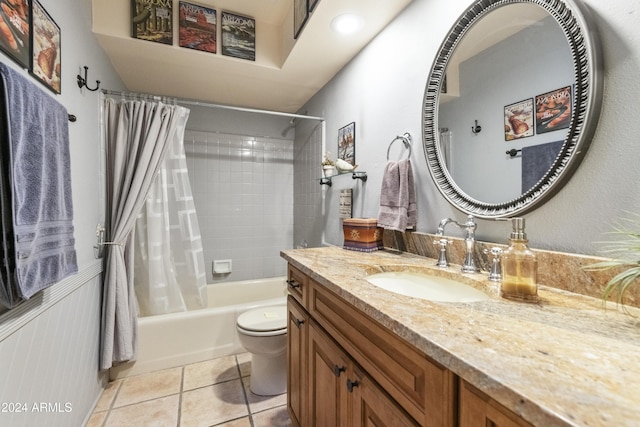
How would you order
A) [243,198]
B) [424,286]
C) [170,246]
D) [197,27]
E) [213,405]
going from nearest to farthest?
[424,286]
[213,405]
[197,27]
[170,246]
[243,198]

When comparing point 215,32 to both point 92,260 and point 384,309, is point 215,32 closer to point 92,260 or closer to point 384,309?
point 92,260

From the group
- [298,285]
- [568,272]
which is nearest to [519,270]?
[568,272]

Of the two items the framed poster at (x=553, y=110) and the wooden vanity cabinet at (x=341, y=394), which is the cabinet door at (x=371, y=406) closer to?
the wooden vanity cabinet at (x=341, y=394)

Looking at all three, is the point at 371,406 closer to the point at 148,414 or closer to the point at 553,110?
the point at 553,110

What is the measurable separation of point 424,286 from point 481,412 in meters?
0.63

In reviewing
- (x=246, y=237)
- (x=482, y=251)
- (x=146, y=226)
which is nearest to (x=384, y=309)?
(x=482, y=251)

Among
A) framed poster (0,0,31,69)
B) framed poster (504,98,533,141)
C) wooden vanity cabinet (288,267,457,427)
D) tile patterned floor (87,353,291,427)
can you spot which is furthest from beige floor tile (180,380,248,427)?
framed poster (504,98,533,141)

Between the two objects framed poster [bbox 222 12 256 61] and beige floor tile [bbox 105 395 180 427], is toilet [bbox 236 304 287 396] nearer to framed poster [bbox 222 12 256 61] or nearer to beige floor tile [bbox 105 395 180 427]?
beige floor tile [bbox 105 395 180 427]

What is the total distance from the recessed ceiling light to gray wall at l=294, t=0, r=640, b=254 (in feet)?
0.52

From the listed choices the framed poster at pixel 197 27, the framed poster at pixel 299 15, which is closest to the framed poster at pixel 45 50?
the framed poster at pixel 197 27

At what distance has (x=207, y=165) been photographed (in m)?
2.73

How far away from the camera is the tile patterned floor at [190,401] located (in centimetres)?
140

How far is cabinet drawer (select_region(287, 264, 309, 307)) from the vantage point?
111 centimetres

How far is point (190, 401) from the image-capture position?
1544 millimetres
